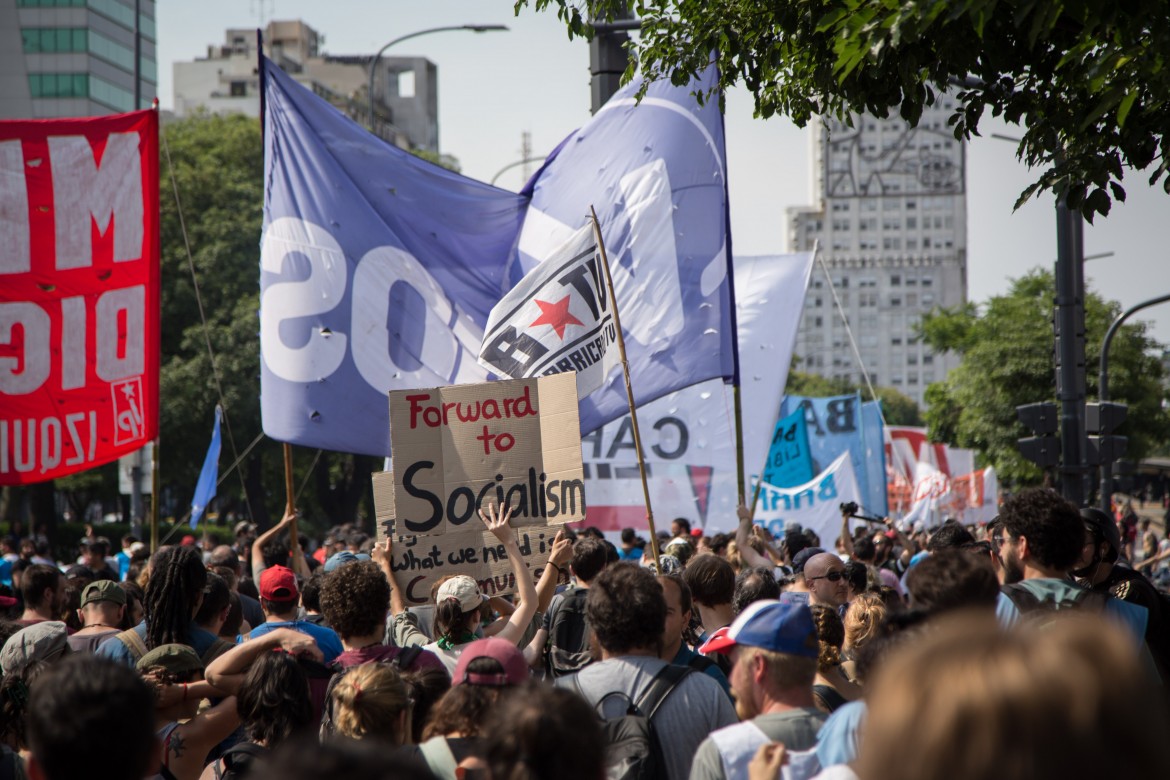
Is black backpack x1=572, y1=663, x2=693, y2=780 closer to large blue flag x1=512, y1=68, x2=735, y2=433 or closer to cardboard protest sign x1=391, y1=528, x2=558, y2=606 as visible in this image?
cardboard protest sign x1=391, y1=528, x2=558, y2=606

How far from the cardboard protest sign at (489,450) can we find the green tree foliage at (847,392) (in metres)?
99.7

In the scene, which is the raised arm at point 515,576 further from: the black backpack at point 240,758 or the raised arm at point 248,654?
the black backpack at point 240,758

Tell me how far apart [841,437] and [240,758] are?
1721 cm

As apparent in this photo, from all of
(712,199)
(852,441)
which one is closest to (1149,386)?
(852,441)

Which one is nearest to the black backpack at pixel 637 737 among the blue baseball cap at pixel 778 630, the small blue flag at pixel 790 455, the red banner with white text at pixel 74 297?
the blue baseball cap at pixel 778 630

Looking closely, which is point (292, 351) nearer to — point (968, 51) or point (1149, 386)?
point (968, 51)

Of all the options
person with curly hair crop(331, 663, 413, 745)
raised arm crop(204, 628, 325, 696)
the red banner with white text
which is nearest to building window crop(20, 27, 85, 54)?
the red banner with white text

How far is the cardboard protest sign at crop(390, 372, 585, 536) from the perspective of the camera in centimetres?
692

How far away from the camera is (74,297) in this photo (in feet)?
29.4

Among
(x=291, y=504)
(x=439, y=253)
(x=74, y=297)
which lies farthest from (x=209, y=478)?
(x=291, y=504)

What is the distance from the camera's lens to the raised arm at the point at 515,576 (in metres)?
5.48

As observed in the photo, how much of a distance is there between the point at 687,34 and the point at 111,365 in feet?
15.5

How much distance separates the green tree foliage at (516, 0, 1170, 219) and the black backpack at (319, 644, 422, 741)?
114 inches

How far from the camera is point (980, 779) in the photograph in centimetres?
138
